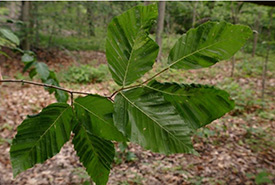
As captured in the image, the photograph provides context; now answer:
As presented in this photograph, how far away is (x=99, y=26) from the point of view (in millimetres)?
9398

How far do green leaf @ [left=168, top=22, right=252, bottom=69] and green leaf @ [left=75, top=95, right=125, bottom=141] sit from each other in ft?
0.36

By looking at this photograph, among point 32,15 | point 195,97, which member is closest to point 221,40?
point 195,97

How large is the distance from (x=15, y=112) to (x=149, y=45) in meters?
4.04

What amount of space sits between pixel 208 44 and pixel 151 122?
12 centimetres

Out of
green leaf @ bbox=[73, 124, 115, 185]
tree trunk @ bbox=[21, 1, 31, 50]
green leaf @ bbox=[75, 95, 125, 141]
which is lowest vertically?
green leaf @ bbox=[73, 124, 115, 185]

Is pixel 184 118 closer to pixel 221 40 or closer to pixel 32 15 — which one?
pixel 221 40

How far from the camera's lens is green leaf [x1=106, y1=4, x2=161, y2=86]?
0.81ft

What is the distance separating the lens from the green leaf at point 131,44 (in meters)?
0.25

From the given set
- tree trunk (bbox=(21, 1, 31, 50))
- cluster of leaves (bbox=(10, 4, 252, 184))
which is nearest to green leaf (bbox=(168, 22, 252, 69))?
cluster of leaves (bbox=(10, 4, 252, 184))

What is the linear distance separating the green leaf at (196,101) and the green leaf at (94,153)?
4.4 inches

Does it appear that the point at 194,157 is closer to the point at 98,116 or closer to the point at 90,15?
the point at 98,116

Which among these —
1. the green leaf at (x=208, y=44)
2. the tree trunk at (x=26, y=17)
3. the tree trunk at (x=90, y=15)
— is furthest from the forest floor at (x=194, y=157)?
the tree trunk at (x=90, y=15)

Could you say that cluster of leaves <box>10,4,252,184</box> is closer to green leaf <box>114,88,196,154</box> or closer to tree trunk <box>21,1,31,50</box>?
green leaf <box>114,88,196,154</box>

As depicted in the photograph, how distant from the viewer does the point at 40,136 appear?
277 millimetres
